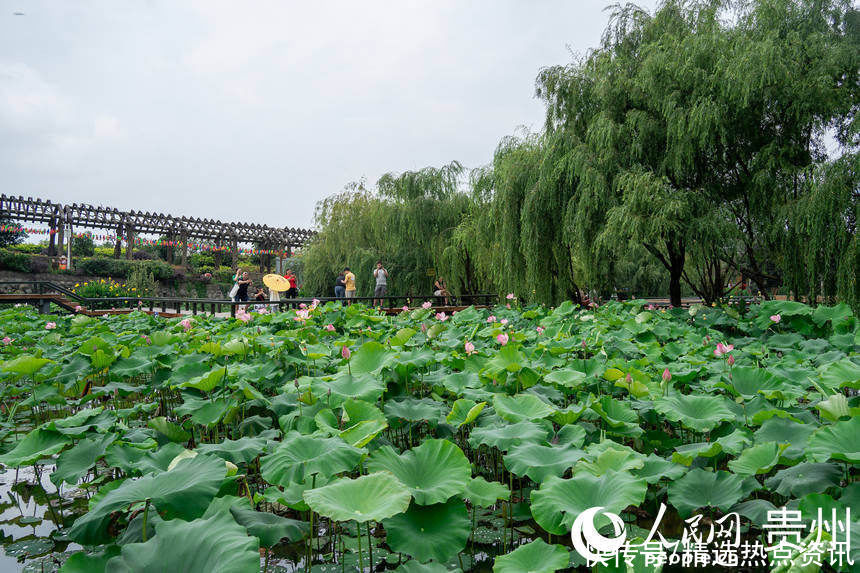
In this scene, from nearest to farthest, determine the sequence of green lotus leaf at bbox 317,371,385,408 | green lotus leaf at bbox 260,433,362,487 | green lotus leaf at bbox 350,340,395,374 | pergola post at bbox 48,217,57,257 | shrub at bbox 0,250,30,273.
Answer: green lotus leaf at bbox 260,433,362,487
green lotus leaf at bbox 317,371,385,408
green lotus leaf at bbox 350,340,395,374
shrub at bbox 0,250,30,273
pergola post at bbox 48,217,57,257

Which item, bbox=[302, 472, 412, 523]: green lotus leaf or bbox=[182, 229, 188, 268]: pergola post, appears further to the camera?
bbox=[182, 229, 188, 268]: pergola post

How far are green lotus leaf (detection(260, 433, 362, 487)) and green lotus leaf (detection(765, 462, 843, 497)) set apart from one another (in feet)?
3.48

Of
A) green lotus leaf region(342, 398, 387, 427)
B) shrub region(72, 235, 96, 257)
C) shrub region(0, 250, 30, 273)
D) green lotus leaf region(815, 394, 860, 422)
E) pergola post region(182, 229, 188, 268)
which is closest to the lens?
green lotus leaf region(815, 394, 860, 422)

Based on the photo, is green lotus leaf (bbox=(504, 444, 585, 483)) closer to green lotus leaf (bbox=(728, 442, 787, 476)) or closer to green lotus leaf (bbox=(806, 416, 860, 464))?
green lotus leaf (bbox=(728, 442, 787, 476))

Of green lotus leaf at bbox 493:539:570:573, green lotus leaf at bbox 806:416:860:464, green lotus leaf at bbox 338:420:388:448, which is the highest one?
green lotus leaf at bbox 806:416:860:464

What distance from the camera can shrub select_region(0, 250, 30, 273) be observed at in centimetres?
1422

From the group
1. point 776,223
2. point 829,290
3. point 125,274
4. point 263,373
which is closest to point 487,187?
point 776,223

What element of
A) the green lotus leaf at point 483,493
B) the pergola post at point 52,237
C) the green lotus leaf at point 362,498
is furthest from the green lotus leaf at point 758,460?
the pergola post at point 52,237

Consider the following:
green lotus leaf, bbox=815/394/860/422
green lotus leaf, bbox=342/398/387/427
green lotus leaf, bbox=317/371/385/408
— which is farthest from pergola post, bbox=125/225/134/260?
green lotus leaf, bbox=815/394/860/422

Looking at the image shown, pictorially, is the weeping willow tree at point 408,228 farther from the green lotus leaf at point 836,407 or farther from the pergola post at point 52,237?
the pergola post at point 52,237

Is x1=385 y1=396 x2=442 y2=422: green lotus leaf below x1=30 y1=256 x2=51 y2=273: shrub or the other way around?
below

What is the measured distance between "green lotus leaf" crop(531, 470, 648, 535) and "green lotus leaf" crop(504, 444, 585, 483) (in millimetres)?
102

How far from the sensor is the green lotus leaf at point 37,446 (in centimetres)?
150

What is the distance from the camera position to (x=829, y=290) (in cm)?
491
